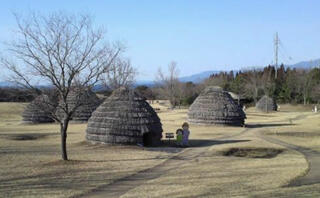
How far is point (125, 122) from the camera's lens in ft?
79.6

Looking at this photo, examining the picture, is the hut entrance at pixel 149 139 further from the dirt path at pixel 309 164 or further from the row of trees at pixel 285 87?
the row of trees at pixel 285 87

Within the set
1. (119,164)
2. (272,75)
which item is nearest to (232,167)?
(119,164)

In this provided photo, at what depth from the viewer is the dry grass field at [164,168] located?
13.0 meters

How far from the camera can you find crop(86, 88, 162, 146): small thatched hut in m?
24.2

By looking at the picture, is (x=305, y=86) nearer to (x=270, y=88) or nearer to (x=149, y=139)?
(x=270, y=88)

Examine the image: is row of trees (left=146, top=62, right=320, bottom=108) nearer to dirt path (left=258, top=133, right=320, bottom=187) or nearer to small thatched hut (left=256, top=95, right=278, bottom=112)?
small thatched hut (left=256, top=95, right=278, bottom=112)

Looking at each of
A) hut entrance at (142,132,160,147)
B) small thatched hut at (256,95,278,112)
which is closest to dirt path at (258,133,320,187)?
hut entrance at (142,132,160,147)

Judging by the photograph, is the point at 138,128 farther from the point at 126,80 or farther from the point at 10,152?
the point at 126,80

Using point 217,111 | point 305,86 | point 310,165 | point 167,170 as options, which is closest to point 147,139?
point 167,170

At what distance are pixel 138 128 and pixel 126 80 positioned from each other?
40.5 meters

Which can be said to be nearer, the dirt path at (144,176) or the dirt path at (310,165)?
the dirt path at (144,176)

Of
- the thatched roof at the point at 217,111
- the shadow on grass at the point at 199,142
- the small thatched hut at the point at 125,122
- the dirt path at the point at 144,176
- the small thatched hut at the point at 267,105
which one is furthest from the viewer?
the small thatched hut at the point at 267,105

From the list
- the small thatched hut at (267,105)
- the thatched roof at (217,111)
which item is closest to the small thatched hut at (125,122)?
the thatched roof at (217,111)

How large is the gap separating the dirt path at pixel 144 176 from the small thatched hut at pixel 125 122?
2.96 meters
